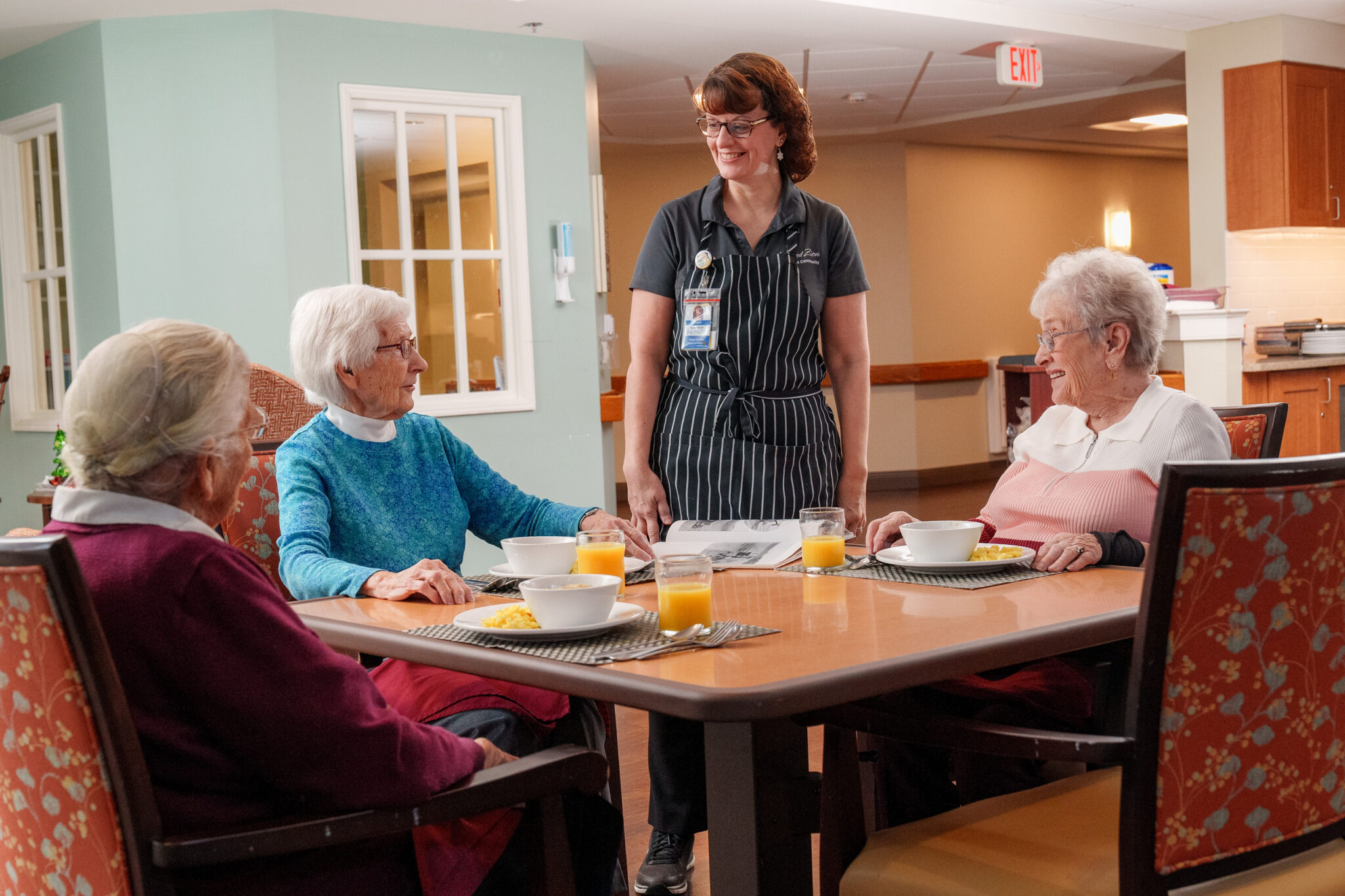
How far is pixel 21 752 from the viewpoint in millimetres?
1150

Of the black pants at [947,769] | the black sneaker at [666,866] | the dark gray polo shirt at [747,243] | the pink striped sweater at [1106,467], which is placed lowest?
the black sneaker at [666,866]

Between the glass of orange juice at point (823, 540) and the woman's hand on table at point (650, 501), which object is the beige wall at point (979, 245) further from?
the glass of orange juice at point (823, 540)

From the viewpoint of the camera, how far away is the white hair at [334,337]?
2115 mm

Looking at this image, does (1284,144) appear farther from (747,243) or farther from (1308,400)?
(747,243)

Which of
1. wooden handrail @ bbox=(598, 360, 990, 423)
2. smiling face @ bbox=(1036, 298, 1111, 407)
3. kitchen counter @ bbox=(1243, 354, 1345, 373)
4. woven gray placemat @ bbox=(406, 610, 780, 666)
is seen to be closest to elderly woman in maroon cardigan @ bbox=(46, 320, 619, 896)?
woven gray placemat @ bbox=(406, 610, 780, 666)

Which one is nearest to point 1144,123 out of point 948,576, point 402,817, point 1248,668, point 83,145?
point 83,145

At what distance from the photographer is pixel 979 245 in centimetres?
1005

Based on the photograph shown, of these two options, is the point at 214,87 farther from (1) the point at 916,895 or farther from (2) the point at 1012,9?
(1) the point at 916,895

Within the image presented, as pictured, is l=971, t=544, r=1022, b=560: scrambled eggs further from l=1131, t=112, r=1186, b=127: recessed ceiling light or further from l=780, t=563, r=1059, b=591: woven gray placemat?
l=1131, t=112, r=1186, b=127: recessed ceiling light

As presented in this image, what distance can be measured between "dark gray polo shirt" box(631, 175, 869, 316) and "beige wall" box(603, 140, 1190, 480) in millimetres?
6541

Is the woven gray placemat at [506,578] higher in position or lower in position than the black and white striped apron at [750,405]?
lower

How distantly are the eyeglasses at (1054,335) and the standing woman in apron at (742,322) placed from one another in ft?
1.73

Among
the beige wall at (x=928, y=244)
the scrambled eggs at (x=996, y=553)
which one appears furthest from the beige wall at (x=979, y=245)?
the scrambled eggs at (x=996, y=553)

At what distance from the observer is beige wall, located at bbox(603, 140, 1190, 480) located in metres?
9.55
